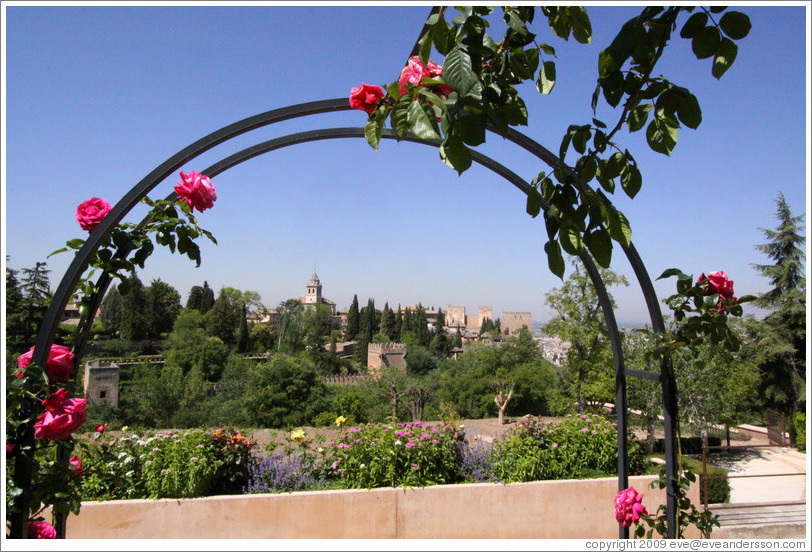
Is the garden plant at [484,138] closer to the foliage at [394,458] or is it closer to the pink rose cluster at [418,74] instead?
the pink rose cluster at [418,74]

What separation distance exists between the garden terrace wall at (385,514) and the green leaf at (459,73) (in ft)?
10.4

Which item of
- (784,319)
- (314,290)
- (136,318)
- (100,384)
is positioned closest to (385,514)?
(784,319)

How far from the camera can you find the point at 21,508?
104 cm

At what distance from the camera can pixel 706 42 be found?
2.26 ft

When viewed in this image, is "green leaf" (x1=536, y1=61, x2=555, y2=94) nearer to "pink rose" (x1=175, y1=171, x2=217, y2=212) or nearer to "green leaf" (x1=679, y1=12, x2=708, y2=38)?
"green leaf" (x1=679, y1=12, x2=708, y2=38)

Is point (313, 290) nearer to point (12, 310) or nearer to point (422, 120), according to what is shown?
point (12, 310)

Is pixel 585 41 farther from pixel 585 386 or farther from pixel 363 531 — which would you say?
pixel 585 386

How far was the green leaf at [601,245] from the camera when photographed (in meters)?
0.62

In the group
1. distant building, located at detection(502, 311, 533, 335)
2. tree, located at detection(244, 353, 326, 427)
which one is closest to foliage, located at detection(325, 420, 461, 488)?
tree, located at detection(244, 353, 326, 427)

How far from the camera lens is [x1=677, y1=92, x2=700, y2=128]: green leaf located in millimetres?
684

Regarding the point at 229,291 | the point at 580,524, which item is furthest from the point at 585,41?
the point at 229,291

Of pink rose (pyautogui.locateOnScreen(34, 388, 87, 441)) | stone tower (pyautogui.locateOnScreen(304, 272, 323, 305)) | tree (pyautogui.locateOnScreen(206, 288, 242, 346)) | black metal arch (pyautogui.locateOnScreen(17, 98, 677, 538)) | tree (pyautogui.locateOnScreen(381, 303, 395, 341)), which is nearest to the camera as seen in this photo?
pink rose (pyautogui.locateOnScreen(34, 388, 87, 441))

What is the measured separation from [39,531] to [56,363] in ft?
1.21

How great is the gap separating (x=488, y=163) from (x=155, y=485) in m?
3.01
